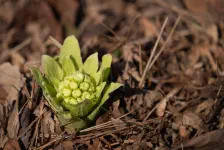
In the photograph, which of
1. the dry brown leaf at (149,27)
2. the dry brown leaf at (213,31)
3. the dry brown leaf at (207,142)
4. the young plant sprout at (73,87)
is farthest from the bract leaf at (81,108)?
the dry brown leaf at (213,31)

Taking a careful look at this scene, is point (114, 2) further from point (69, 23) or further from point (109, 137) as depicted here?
point (109, 137)

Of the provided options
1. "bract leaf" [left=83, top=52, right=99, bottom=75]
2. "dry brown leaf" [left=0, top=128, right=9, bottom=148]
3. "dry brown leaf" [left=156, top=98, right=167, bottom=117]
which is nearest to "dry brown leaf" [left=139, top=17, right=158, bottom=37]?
"dry brown leaf" [left=156, top=98, right=167, bottom=117]

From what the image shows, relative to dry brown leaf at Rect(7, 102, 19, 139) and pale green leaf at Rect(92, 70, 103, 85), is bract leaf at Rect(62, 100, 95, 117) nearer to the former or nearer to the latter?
pale green leaf at Rect(92, 70, 103, 85)

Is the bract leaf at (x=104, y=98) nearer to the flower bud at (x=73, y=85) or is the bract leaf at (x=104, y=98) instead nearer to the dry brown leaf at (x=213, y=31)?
the flower bud at (x=73, y=85)

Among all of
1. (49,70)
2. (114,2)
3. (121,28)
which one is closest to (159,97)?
(49,70)

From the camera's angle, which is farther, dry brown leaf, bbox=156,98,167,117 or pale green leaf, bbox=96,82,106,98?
dry brown leaf, bbox=156,98,167,117

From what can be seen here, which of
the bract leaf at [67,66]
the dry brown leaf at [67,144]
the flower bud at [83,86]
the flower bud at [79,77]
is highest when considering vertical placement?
the bract leaf at [67,66]
